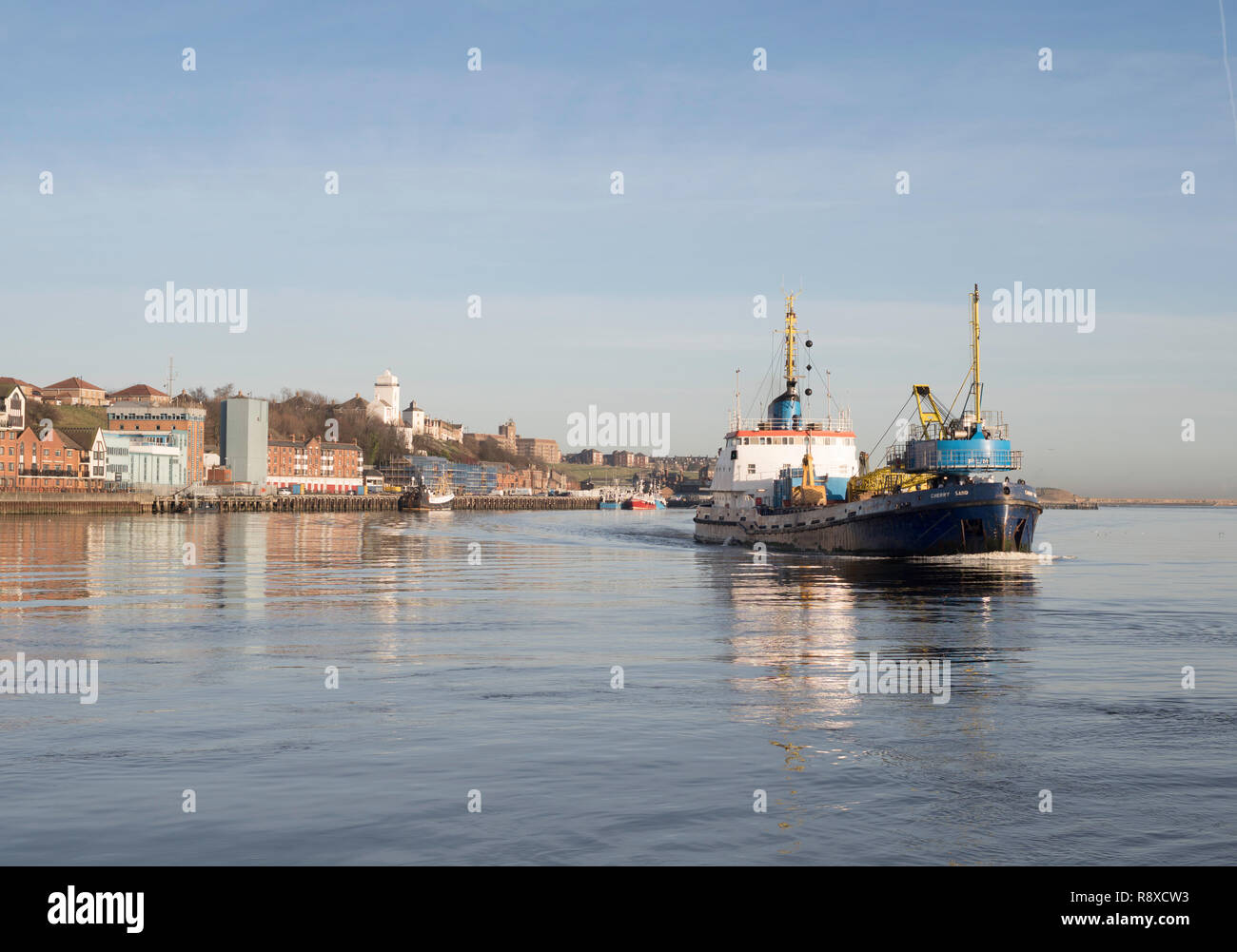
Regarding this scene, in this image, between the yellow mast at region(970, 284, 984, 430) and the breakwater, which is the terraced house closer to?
the breakwater

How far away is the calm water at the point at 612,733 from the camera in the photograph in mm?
11562

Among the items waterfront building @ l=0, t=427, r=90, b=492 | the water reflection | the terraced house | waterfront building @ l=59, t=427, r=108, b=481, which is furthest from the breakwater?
the water reflection

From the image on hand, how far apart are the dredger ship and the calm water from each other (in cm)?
1901

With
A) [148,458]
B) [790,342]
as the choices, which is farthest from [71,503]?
[790,342]

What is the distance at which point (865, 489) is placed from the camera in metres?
67.9

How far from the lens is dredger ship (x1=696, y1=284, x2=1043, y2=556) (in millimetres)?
57344

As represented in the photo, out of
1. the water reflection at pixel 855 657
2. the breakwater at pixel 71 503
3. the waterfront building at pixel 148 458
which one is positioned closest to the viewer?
the water reflection at pixel 855 657

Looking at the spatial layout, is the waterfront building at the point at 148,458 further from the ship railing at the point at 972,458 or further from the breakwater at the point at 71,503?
the ship railing at the point at 972,458

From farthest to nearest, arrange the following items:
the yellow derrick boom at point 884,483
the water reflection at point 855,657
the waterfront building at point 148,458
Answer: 1. the waterfront building at point 148,458
2. the yellow derrick boom at point 884,483
3. the water reflection at point 855,657

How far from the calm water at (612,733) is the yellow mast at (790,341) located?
4889 cm

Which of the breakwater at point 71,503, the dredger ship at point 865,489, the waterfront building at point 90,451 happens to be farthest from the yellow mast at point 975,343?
the waterfront building at point 90,451

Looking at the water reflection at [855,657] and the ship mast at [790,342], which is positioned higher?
the ship mast at [790,342]
